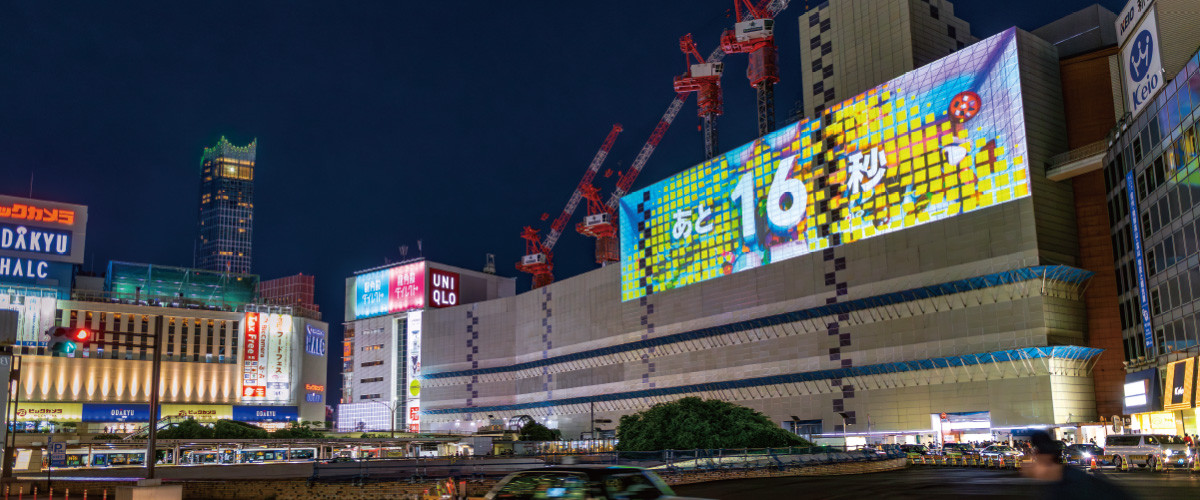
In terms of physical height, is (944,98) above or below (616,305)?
above

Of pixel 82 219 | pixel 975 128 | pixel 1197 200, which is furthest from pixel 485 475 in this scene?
pixel 82 219

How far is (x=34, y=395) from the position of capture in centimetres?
13825

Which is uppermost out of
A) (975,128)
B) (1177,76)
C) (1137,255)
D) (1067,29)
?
(1067,29)

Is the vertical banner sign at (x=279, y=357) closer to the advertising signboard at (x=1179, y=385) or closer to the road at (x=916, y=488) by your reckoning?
the road at (x=916, y=488)

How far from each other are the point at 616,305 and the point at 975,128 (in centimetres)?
6269

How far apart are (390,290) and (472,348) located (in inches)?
1045

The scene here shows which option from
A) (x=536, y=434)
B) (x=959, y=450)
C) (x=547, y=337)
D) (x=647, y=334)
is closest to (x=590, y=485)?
(x=959, y=450)

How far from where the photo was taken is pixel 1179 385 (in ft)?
196

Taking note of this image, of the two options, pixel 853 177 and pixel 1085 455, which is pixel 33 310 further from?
pixel 1085 455

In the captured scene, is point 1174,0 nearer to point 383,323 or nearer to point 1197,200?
point 1197,200

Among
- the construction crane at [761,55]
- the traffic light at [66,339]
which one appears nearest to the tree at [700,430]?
the traffic light at [66,339]

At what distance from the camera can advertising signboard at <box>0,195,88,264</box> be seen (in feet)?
436

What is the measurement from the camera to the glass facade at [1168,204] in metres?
56.5

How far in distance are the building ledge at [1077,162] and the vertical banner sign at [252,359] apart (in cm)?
12651
